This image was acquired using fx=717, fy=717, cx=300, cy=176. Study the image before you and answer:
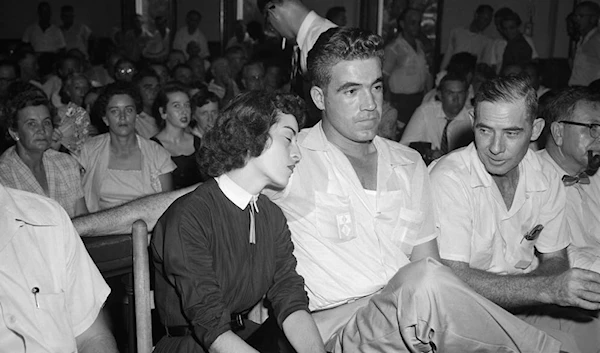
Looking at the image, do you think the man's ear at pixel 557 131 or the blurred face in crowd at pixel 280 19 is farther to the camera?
the blurred face in crowd at pixel 280 19

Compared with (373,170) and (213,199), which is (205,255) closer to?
(213,199)

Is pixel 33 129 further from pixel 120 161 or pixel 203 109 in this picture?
pixel 203 109

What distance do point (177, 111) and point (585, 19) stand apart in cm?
484

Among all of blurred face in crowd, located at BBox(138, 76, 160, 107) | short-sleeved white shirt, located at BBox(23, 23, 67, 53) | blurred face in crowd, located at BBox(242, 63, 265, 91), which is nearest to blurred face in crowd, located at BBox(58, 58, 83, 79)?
blurred face in crowd, located at BBox(138, 76, 160, 107)

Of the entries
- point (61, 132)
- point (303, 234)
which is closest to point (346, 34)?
point (303, 234)

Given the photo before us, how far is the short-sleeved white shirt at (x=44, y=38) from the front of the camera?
9.71 meters

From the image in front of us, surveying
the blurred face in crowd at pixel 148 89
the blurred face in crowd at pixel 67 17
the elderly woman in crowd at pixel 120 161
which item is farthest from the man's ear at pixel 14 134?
the blurred face in crowd at pixel 67 17

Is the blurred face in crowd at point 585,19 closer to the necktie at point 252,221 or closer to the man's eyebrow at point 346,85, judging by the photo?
the man's eyebrow at point 346,85

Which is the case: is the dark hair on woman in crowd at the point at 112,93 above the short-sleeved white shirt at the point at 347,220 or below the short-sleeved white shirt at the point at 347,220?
above

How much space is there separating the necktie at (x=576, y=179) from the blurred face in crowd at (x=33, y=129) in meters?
2.38

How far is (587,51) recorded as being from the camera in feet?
23.4

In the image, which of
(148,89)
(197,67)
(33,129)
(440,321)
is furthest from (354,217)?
(197,67)

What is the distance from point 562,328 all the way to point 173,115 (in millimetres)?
2779

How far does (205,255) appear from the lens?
1970 mm
